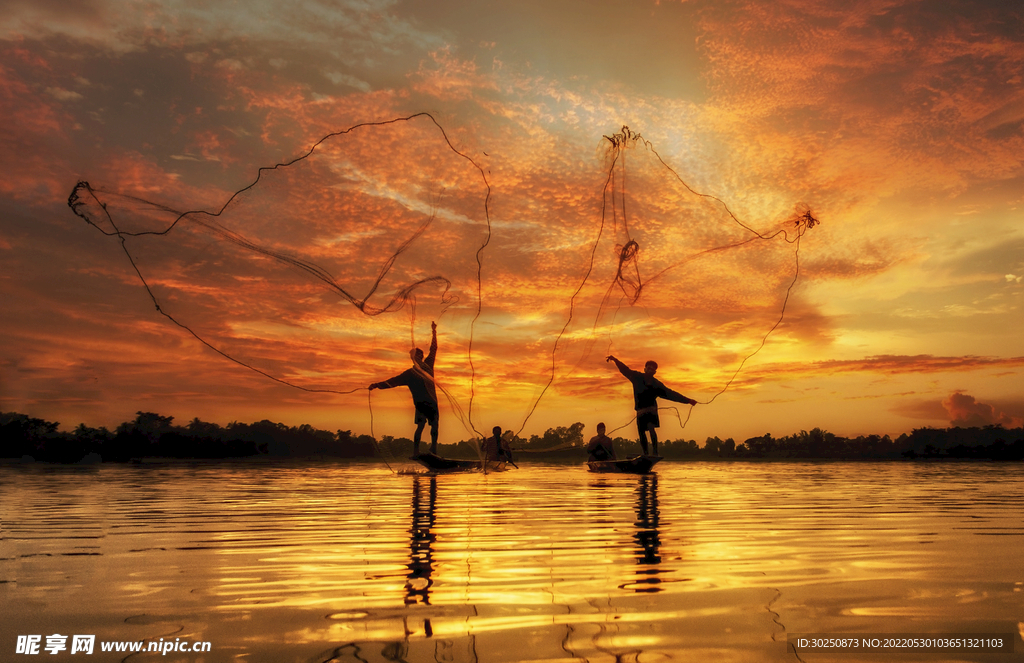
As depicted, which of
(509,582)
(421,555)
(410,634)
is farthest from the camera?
(421,555)

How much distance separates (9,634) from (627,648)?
3.51m

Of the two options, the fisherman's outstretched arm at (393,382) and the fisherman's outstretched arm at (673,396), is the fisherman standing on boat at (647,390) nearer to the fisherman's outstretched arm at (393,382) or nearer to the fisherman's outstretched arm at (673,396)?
the fisherman's outstretched arm at (673,396)

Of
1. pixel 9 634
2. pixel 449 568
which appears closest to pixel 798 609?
pixel 449 568

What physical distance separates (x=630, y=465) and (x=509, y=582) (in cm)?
1965

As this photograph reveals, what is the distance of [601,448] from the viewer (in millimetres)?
27281

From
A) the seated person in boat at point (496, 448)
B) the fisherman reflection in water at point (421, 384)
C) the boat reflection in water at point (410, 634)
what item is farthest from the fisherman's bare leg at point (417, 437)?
the boat reflection in water at point (410, 634)

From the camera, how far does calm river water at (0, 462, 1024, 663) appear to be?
12.4 feet

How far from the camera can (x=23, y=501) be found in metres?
13.4

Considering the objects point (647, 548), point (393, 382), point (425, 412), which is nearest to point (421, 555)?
point (647, 548)

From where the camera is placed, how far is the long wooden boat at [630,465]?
23984 millimetres

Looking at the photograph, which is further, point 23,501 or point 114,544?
point 23,501

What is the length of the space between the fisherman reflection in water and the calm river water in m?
10.4

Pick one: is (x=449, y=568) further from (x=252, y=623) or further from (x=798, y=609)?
(x=798, y=609)

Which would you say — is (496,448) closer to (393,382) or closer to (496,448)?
(496,448)
